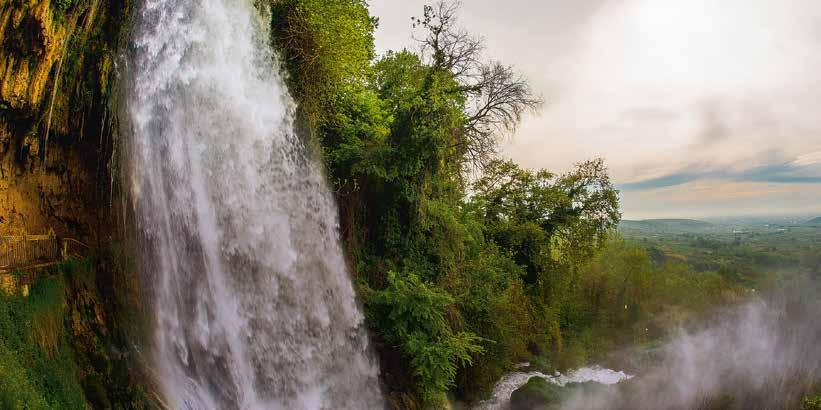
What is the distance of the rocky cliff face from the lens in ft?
→ 19.7

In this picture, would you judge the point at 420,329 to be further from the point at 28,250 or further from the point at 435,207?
the point at 28,250

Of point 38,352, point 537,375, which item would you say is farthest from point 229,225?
point 537,375

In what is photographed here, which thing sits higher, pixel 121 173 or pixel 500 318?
pixel 121 173

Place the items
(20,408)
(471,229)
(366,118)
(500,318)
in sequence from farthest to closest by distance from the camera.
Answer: (471,229)
(500,318)
(366,118)
(20,408)

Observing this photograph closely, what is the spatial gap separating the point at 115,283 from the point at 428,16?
427 inches

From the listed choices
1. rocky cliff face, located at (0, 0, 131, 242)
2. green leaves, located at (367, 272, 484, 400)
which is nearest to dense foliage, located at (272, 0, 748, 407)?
green leaves, located at (367, 272, 484, 400)

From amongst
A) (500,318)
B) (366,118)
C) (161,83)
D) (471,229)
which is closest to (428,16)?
(366,118)

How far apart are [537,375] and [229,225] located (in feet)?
39.0

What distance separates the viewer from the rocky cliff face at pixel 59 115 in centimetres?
602

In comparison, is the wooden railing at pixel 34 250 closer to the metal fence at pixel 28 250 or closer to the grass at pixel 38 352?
the metal fence at pixel 28 250

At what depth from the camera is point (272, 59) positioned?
9.60 m

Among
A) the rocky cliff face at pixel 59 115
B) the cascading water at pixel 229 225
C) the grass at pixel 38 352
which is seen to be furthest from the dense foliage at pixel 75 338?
the rocky cliff face at pixel 59 115

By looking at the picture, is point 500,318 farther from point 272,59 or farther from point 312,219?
point 272,59

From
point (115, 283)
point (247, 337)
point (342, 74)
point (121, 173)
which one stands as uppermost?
point (342, 74)
